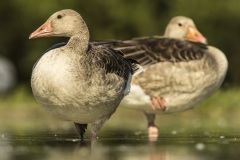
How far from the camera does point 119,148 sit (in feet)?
29.1

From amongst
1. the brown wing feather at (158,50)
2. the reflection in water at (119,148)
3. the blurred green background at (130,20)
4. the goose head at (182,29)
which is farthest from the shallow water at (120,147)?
the blurred green background at (130,20)

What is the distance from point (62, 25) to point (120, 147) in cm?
194

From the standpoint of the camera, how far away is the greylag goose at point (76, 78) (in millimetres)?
9414

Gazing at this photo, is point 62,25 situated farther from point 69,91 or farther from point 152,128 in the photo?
point 152,128

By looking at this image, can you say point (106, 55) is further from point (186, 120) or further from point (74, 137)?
point (186, 120)

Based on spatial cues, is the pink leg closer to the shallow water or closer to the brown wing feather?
the shallow water

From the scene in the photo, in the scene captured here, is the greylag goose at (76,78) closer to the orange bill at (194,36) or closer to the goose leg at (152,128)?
the goose leg at (152,128)

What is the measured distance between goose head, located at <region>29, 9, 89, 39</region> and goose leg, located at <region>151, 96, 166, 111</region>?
287cm

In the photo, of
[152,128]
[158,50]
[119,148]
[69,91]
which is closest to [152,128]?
[152,128]

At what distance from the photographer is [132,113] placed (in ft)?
54.9

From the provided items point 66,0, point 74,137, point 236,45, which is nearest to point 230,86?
point 236,45

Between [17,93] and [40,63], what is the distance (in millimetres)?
9209

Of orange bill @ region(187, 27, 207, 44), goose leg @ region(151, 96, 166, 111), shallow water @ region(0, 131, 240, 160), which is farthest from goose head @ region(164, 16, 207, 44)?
shallow water @ region(0, 131, 240, 160)

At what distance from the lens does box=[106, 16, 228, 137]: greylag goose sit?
1273 centimetres
